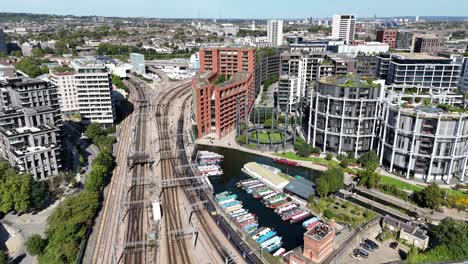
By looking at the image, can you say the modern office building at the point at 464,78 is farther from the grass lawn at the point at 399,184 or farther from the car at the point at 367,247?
the car at the point at 367,247

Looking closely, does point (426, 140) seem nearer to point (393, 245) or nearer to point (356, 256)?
point (393, 245)

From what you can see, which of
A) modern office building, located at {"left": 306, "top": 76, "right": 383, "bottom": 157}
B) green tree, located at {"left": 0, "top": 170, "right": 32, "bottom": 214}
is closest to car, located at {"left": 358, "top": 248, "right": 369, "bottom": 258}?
modern office building, located at {"left": 306, "top": 76, "right": 383, "bottom": 157}

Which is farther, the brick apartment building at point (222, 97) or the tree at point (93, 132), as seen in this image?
the brick apartment building at point (222, 97)

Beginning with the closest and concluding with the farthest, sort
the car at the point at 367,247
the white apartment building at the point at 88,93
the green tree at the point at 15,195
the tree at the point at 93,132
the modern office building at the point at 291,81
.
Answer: the car at the point at 367,247 → the green tree at the point at 15,195 → the tree at the point at 93,132 → the white apartment building at the point at 88,93 → the modern office building at the point at 291,81

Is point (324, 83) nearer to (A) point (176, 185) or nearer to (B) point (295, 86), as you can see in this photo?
(B) point (295, 86)

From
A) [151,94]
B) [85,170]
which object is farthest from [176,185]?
[151,94]

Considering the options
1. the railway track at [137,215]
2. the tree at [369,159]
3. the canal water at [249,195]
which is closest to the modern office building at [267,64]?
the canal water at [249,195]

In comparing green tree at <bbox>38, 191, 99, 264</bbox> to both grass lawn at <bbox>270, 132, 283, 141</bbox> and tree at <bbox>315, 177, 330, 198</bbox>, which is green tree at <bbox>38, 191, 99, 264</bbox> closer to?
tree at <bbox>315, 177, 330, 198</bbox>

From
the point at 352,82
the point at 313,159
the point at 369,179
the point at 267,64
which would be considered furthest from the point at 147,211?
the point at 267,64

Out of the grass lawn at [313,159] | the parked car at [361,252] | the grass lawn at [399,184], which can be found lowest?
the parked car at [361,252]
